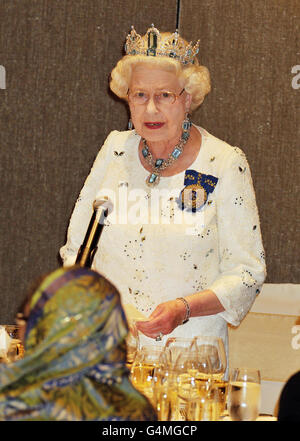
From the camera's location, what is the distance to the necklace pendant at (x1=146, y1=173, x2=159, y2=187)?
2695 mm

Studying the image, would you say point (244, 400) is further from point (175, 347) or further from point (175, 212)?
point (175, 212)

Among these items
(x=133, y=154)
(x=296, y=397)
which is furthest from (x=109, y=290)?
(x=133, y=154)

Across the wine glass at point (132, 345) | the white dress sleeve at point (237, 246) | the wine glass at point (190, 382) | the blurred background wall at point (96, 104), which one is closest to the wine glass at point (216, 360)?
the wine glass at point (190, 382)

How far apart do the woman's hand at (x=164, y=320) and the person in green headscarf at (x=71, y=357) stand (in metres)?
0.94

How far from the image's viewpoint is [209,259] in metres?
2.62

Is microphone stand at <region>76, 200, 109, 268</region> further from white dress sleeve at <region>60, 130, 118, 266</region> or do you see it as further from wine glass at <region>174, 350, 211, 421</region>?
white dress sleeve at <region>60, 130, 118, 266</region>

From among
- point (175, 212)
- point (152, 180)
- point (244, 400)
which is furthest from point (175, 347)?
point (152, 180)

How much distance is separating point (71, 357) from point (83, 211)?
1.65 meters

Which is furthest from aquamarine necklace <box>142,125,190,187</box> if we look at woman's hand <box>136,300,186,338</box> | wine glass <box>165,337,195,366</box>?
wine glass <box>165,337,195,366</box>

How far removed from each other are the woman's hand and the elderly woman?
6.4 inches

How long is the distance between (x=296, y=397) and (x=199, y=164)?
1.43 meters

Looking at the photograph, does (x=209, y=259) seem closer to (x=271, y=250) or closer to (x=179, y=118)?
(x=179, y=118)

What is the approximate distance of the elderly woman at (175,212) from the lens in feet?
8.38

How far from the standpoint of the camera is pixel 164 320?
2.23m
